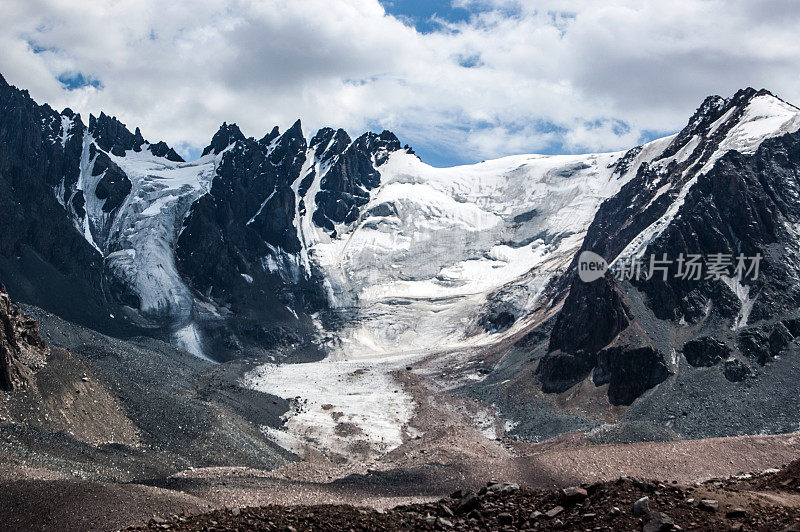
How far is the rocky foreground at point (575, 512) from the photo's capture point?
26797 mm

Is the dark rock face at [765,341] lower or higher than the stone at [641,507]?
higher

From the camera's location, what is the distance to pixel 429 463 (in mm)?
67562

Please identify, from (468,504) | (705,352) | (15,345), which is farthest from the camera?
(705,352)

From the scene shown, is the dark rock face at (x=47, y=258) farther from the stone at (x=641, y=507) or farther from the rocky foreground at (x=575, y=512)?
the stone at (x=641, y=507)

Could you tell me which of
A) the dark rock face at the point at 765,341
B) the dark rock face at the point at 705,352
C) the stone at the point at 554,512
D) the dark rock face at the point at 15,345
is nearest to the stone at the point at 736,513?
the stone at the point at 554,512

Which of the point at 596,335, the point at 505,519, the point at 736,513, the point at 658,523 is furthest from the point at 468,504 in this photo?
the point at 596,335

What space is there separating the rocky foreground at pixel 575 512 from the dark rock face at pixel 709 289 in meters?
68.4

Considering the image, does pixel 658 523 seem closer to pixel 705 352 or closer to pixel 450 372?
pixel 705 352

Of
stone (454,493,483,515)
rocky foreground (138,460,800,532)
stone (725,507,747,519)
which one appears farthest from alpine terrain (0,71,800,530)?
stone (725,507,747,519)

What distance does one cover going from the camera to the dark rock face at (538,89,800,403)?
100 meters

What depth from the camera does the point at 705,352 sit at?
324 ft

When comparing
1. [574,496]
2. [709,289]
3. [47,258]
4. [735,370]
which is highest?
[47,258]

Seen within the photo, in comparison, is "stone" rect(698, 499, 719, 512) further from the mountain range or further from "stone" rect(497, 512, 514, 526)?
the mountain range

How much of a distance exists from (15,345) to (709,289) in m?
88.9
